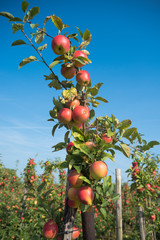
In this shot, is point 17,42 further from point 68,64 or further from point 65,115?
point 65,115

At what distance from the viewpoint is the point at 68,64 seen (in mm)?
1394

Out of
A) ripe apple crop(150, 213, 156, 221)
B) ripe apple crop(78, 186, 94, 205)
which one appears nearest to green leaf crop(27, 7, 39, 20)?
ripe apple crop(78, 186, 94, 205)

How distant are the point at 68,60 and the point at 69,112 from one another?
1.32ft

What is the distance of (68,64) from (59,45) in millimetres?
151

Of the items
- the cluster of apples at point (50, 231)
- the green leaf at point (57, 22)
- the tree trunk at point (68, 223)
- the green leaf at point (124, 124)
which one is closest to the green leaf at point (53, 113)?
the green leaf at point (124, 124)

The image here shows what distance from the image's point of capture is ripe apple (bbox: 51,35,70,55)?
4.30 feet

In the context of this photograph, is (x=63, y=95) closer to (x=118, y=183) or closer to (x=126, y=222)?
(x=118, y=183)

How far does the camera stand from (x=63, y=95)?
1.48m

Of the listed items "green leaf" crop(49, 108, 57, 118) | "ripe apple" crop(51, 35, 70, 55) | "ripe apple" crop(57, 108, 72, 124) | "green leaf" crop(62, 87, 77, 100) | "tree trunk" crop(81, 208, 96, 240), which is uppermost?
"ripe apple" crop(51, 35, 70, 55)

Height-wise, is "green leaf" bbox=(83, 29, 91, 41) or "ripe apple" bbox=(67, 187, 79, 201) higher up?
"green leaf" bbox=(83, 29, 91, 41)

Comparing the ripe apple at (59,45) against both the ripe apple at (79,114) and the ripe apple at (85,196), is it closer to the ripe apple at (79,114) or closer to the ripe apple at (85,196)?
the ripe apple at (79,114)

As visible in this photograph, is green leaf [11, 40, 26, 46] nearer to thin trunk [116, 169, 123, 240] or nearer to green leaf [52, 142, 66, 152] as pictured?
green leaf [52, 142, 66, 152]

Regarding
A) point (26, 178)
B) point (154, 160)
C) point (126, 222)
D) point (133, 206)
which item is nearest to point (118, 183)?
point (154, 160)

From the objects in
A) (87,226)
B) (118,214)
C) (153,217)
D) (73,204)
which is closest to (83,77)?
(73,204)
